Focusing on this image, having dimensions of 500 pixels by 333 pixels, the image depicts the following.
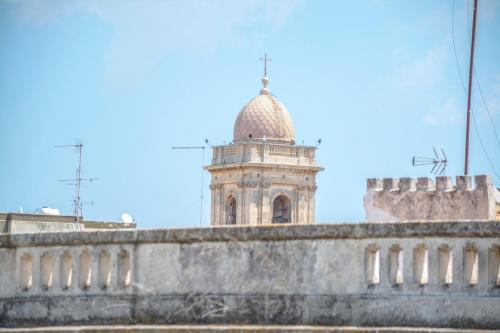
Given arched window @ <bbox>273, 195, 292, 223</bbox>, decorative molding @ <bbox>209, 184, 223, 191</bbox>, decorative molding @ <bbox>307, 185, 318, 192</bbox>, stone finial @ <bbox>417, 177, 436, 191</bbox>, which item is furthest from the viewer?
decorative molding @ <bbox>307, 185, 318, 192</bbox>

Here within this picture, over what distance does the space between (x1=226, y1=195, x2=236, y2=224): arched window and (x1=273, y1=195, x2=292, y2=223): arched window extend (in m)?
3.03

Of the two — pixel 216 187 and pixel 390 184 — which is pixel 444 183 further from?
pixel 216 187

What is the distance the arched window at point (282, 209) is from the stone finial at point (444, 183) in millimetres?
82723

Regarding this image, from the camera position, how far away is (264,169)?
107750mm

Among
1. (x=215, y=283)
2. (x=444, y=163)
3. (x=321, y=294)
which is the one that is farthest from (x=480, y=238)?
(x=444, y=163)

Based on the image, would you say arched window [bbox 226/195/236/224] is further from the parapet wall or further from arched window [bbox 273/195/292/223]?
the parapet wall

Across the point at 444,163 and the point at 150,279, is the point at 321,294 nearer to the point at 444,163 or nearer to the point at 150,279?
the point at 150,279

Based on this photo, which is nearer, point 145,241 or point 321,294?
point 321,294

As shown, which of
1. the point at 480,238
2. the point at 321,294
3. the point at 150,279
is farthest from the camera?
the point at 150,279

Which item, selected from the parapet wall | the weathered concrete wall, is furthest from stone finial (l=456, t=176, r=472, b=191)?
the weathered concrete wall

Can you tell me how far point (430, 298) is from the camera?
12.8 metres

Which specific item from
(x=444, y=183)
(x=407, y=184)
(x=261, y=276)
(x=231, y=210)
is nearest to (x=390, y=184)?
(x=407, y=184)

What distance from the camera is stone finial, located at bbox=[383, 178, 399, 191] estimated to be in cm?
2546

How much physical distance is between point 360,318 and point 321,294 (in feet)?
1.64
